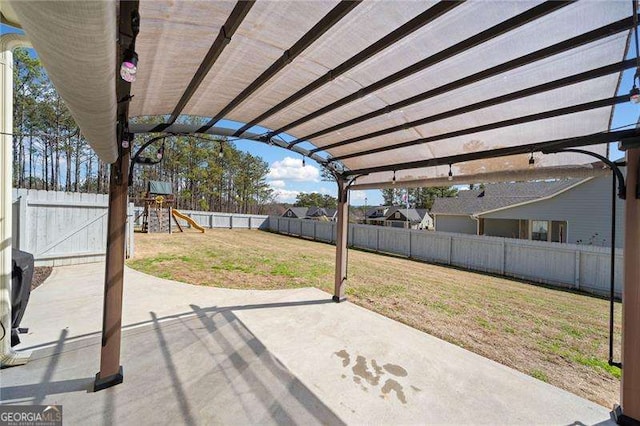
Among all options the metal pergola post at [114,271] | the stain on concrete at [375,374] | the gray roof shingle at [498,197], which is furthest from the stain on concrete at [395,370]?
the gray roof shingle at [498,197]

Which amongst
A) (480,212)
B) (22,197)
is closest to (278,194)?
(480,212)

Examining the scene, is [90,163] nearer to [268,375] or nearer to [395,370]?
[268,375]

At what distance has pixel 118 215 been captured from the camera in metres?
2.52

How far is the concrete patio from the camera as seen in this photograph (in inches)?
88.6

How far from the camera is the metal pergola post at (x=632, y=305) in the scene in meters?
2.22

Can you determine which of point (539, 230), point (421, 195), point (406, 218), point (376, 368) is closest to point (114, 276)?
point (376, 368)

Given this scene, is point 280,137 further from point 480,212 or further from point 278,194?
point 278,194

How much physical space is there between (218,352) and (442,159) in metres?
3.50

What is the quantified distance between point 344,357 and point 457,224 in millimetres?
17542

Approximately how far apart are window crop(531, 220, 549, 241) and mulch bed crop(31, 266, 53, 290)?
57.7 feet

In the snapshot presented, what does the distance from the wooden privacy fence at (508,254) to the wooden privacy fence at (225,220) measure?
34.9 ft

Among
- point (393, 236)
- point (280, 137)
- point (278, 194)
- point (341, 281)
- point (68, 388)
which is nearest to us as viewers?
point (68, 388)

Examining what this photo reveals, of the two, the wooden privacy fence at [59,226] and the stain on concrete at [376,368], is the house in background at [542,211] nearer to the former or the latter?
the stain on concrete at [376,368]

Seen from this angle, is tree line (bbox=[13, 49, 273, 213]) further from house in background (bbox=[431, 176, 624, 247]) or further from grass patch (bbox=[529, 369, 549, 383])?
house in background (bbox=[431, 176, 624, 247])
